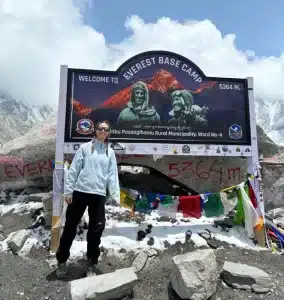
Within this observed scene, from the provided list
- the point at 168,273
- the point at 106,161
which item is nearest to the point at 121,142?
the point at 106,161

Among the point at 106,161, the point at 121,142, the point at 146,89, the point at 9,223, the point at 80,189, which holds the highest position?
the point at 146,89

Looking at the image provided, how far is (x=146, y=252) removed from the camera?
5316 mm

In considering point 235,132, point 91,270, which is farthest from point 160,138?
point 91,270

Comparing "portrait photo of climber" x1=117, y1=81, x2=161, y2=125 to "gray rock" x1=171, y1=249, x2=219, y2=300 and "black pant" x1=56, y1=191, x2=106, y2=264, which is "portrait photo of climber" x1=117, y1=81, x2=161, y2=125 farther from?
"gray rock" x1=171, y1=249, x2=219, y2=300

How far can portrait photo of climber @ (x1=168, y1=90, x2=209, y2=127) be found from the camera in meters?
6.47

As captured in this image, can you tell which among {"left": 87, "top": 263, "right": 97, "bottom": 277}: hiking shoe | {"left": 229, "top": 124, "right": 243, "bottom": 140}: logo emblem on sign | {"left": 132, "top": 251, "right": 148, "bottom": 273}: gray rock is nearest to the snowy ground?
{"left": 132, "top": 251, "right": 148, "bottom": 273}: gray rock

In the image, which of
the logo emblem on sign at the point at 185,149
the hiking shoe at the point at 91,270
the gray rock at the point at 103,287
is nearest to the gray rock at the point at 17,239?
the hiking shoe at the point at 91,270

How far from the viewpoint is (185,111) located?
21.4ft

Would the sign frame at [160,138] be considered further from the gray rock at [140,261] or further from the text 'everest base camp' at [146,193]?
the gray rock at [140,261]

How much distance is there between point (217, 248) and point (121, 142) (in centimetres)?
259

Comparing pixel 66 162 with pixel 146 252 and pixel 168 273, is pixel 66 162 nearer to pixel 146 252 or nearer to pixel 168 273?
pixel 146 252

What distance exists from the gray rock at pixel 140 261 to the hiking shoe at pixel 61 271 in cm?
102

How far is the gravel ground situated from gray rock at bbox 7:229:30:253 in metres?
0.20

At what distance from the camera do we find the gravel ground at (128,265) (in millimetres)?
4117
